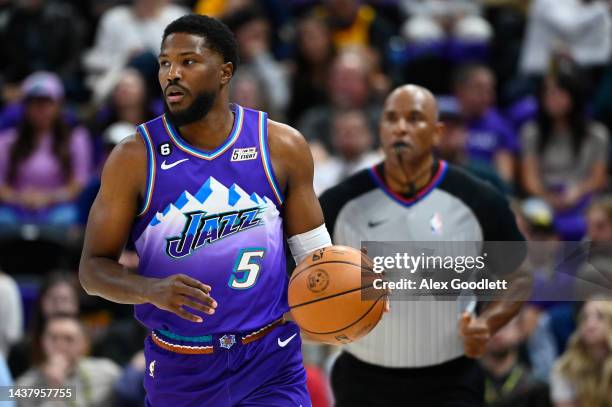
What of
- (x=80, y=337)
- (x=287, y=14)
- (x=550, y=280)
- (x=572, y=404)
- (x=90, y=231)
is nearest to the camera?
(x=90, y=231)

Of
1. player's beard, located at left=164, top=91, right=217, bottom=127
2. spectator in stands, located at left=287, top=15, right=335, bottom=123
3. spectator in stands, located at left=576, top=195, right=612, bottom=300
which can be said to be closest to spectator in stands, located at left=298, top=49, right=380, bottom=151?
spectator in stands, located at left=287, top=15, right=335, bottom=123

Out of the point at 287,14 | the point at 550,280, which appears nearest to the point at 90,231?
the point at 550,280

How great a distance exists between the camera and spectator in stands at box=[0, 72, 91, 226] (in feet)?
33.7

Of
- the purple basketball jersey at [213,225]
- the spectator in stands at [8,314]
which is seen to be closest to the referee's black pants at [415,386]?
the purple basketball jersey at [213,225]

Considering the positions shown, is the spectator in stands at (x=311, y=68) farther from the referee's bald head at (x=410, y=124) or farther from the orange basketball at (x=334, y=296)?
the orange basketball at (x=334, y=296)

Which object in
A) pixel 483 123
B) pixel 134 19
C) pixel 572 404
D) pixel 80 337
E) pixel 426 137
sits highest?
pixel 134 19

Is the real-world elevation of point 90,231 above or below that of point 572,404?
above

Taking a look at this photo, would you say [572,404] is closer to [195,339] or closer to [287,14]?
[195,339]

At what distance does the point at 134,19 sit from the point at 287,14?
6.38ft

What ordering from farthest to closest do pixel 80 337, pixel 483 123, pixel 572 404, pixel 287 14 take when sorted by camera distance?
1. pixel 287 14
2. pixel 483 123
3. pixel 80 337
4. pixel 572 404

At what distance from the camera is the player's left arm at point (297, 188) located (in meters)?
4.80

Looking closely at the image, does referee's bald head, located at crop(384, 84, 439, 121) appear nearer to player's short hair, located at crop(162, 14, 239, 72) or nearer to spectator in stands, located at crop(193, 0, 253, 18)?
player's short hair, located at crop(162, 14, 239, 72)

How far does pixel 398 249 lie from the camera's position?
5988 millimetres

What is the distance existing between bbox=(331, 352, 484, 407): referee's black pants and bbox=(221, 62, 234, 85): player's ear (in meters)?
1.99
